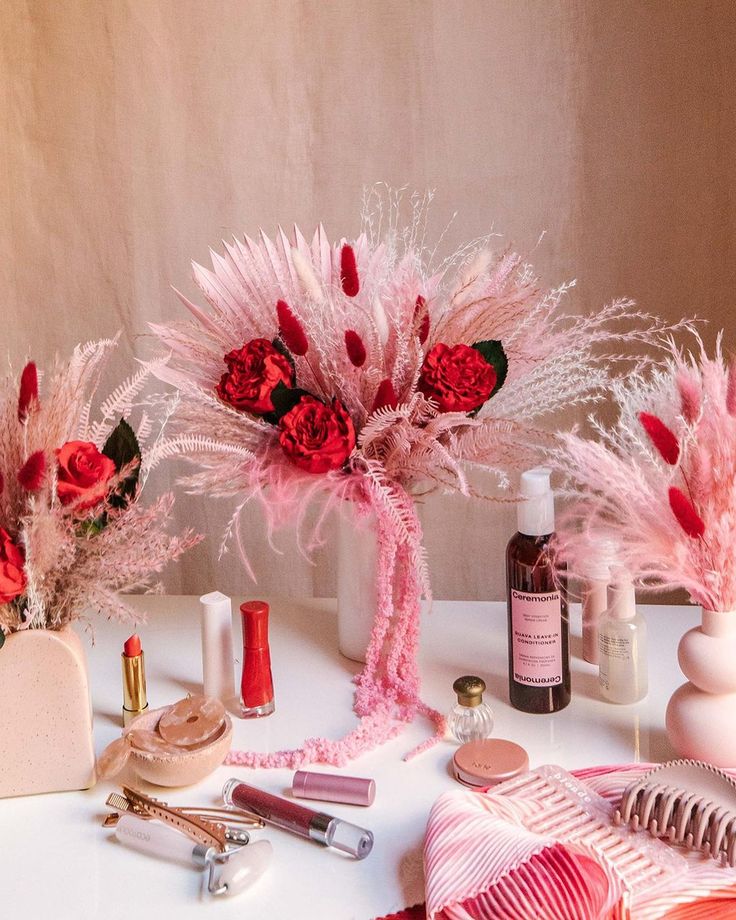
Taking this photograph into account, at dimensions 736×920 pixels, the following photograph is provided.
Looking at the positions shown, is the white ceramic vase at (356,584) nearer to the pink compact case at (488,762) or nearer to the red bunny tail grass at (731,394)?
the pink compact case at (488,762)

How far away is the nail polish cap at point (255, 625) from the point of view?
1030 millimetres

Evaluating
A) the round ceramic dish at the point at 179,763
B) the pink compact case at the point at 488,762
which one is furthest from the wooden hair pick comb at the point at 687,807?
the round ceramic dish at the point at 179,763

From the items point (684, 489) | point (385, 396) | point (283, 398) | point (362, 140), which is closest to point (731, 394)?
point (684, 489)

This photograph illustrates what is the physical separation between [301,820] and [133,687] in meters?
0.28

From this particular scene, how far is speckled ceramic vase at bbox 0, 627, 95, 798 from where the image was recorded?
2.91 ft

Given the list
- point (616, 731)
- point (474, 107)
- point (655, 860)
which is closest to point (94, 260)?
point (474, 107)

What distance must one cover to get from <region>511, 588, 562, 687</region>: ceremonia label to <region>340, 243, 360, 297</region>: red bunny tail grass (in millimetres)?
348

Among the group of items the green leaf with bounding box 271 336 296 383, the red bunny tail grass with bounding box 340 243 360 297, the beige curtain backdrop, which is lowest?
the green leaf with bounding box 271 336 296 383

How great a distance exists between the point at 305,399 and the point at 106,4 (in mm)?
817

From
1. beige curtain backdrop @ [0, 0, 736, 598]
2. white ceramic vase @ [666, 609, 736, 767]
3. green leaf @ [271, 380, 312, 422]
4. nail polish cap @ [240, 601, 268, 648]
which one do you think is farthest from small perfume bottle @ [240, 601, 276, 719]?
beige curtain backdrop @ [0, 0, 736, 598]

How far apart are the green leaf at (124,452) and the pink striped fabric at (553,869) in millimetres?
423

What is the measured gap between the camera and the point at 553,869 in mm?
703

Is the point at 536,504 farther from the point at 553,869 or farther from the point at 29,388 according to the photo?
the point at 29,388

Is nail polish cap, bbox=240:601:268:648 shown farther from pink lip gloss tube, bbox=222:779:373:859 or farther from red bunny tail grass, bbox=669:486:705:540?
red bunny tail grass, bbox=669:486:705:540
